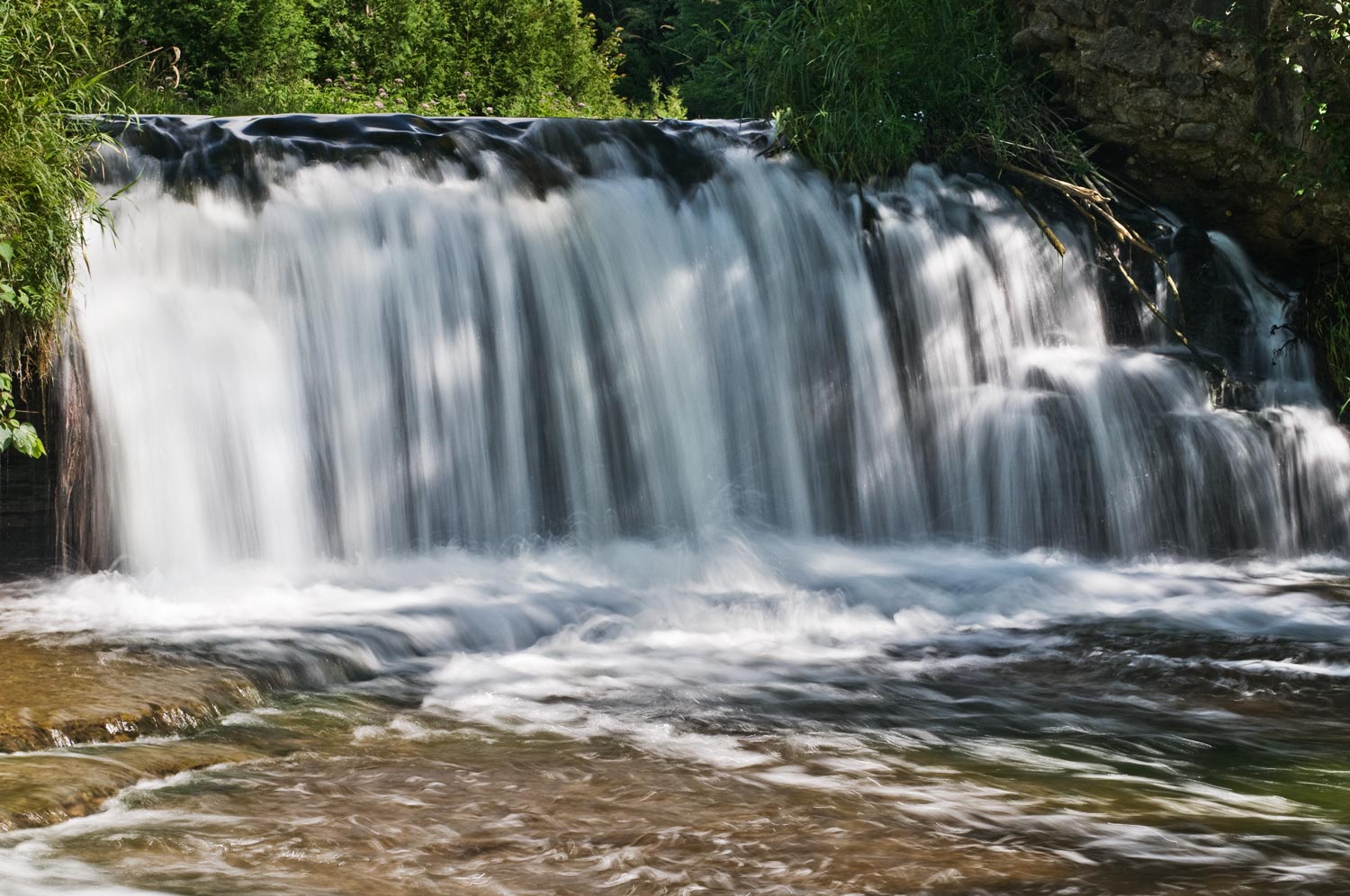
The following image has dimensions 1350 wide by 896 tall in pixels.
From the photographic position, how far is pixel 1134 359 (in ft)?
25.8

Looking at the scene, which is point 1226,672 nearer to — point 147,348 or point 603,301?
point 603,301

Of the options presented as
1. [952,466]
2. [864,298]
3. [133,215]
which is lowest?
[952,466]

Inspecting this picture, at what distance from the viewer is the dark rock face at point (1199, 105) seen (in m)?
7.71

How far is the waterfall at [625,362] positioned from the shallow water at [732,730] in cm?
35

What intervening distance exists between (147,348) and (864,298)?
12.3 ft

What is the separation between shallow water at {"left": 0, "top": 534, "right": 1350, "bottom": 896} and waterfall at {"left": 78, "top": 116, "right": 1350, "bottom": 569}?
14.0 inches

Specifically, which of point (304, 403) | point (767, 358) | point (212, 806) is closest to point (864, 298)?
point (767, 358)

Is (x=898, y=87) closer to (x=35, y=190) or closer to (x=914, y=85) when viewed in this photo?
(x=914, y=85)

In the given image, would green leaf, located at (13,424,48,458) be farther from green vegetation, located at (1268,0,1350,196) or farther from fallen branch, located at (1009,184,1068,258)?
green vegetation, located at (1268,0,1350,196)

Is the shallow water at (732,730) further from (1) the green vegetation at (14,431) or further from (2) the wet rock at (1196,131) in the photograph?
(2) the wet rock at (1196,131)

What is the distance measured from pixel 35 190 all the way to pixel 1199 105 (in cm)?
613

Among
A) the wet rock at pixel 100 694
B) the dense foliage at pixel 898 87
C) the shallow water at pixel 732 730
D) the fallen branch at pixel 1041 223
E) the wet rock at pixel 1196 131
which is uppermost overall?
the dense foliage at pixel 898 87

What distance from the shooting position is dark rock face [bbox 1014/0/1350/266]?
771 cm

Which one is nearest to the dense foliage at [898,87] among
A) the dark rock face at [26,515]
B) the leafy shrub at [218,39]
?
the dark rock face at [26,515]
